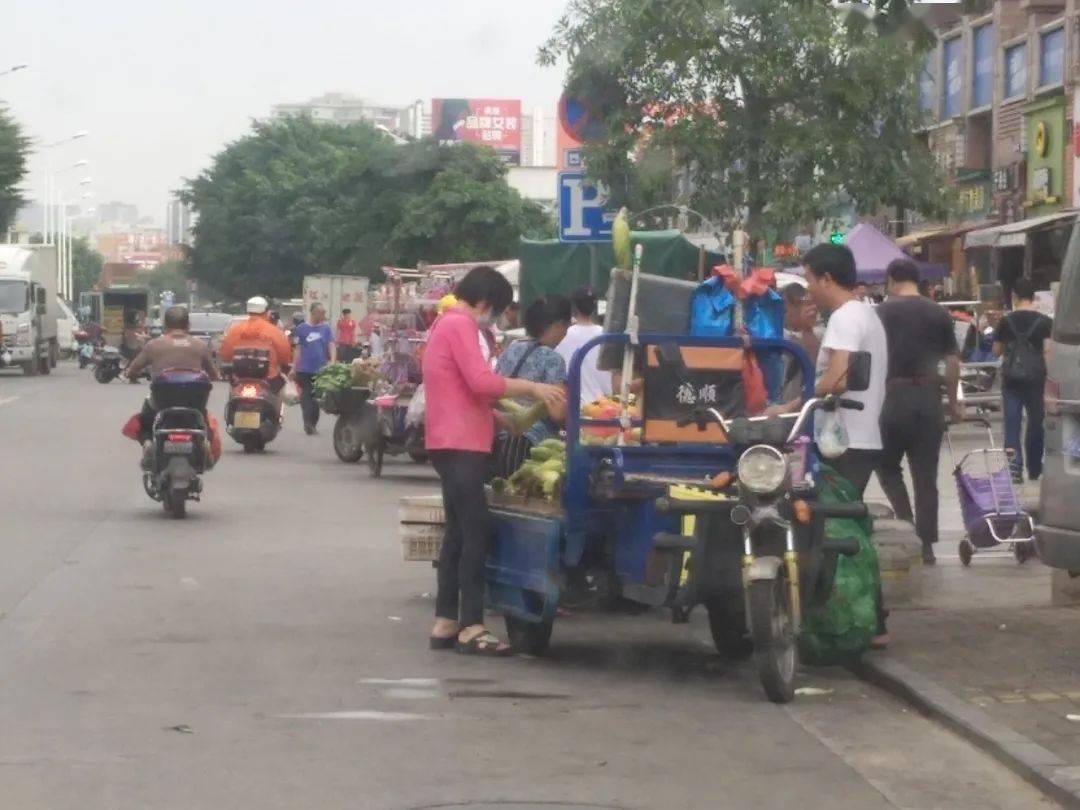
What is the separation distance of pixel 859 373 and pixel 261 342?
49.8ft

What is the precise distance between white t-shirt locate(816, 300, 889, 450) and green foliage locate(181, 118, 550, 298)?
175 feet

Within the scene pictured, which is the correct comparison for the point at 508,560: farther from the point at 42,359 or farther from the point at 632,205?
the point at 42,359

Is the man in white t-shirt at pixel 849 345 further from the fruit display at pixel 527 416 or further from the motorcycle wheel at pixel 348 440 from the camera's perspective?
the motorcycle wheel at pixel 348 440

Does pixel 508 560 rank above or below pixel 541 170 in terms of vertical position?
below

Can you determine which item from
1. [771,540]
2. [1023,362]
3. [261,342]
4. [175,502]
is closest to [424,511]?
[771,540]

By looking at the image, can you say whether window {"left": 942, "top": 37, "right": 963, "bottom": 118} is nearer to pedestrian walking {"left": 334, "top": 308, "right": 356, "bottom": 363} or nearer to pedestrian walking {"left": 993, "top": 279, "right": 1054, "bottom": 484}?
pedestrian walking {"left": 334, "top": 308, "right": 356, "bottom": 363}

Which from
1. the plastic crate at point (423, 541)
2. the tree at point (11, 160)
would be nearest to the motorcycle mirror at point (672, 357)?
the plastic crate at point (423, 541)

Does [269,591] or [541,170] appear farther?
[541,170]

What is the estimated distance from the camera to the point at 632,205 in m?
31.1

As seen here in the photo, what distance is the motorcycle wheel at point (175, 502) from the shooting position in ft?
53.6

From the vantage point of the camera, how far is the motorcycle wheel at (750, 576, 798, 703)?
331 inches

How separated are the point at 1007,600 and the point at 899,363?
157 centimetres

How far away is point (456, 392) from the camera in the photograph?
32.0ft

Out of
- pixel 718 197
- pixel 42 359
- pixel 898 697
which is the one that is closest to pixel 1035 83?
pixel 718 197
